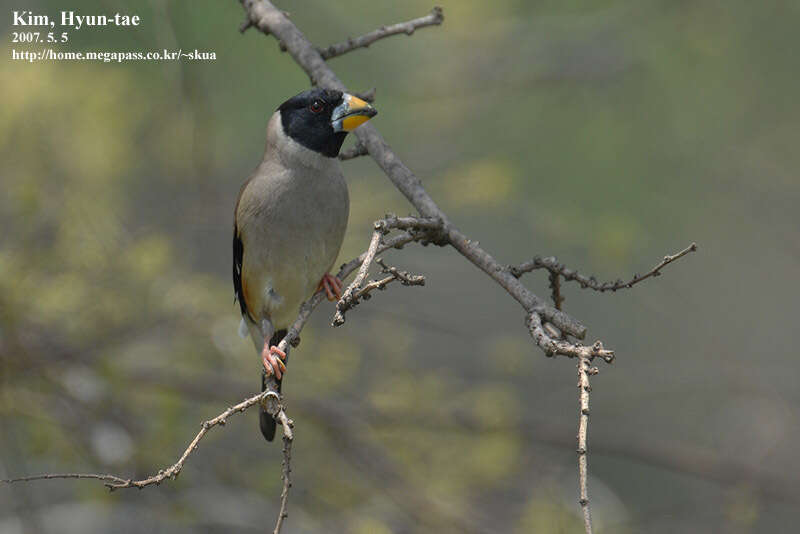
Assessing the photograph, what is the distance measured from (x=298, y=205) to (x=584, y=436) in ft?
6.47

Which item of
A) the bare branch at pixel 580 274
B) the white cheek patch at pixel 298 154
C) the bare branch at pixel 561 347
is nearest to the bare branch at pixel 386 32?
the white cheek patch at pixel 298 154

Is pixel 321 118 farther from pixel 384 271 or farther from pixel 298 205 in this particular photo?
pixel 384 271

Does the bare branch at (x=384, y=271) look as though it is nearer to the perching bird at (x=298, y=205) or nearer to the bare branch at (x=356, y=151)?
the bare branch at (x=356, y=151)

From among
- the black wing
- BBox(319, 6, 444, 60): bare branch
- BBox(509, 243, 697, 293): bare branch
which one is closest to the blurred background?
the black wing

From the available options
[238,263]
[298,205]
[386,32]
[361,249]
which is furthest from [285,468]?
[361,249]

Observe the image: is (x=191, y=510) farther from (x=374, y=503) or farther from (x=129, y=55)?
(x=129, y=55)

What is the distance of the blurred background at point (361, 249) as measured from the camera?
4949 millimetres

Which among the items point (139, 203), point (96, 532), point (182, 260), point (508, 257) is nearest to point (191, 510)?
point (96, 532)

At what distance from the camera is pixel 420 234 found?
103 inches

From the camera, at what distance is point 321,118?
12.4 feet

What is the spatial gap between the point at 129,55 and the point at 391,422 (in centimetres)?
295

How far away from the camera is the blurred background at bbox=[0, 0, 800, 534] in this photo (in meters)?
4.95

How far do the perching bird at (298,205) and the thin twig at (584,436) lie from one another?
1.61 m

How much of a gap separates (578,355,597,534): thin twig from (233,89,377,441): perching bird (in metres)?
1.61
